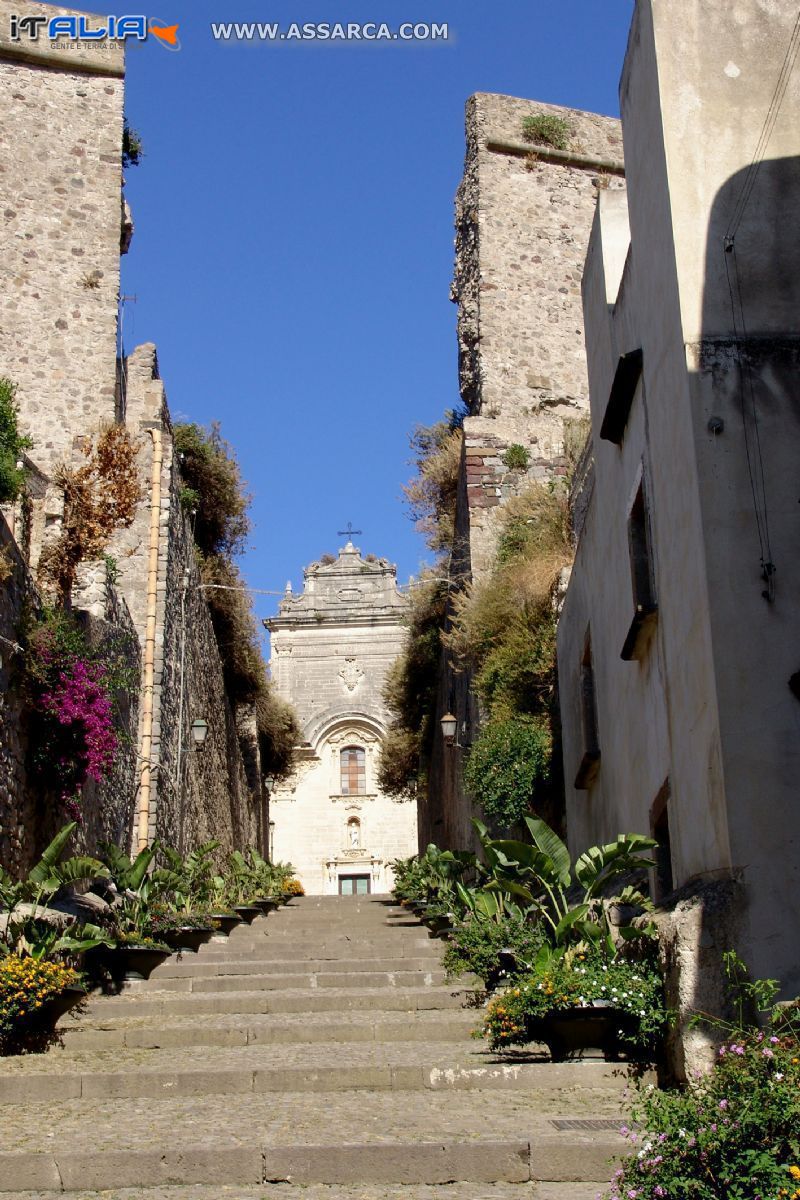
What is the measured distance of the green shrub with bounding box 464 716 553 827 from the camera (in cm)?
1413

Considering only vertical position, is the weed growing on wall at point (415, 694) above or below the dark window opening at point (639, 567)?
above

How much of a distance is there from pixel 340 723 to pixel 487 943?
36982 millimetres

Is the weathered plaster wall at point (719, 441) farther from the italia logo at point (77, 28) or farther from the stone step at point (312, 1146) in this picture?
the italia logo at point (77, 28)

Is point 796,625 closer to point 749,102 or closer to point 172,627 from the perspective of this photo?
point 749,102

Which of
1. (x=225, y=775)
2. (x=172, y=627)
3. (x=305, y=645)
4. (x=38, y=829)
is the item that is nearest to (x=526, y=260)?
(x=172, y=627)

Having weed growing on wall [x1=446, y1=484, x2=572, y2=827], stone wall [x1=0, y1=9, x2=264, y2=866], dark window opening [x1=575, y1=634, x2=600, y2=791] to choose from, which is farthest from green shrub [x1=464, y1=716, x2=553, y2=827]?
stone wall [x1=0, y1=9, x2=264, y2=866]

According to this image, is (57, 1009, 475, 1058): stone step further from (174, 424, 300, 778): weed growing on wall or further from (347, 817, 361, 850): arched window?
(347, 817, 361, 850): arched window

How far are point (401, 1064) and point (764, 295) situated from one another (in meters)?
4.74

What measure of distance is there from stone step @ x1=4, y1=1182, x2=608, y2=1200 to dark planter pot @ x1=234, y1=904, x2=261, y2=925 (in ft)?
37.1

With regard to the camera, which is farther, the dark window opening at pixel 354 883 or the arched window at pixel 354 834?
the arched window at pixel 354 834

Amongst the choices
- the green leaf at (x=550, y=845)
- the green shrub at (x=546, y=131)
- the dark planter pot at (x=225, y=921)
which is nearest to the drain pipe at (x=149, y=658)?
the dark planter pot at (x=225, y=921)

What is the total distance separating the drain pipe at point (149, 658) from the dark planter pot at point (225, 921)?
1.68 metres

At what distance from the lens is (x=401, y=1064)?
758 centimetres

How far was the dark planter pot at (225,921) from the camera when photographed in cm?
1469
